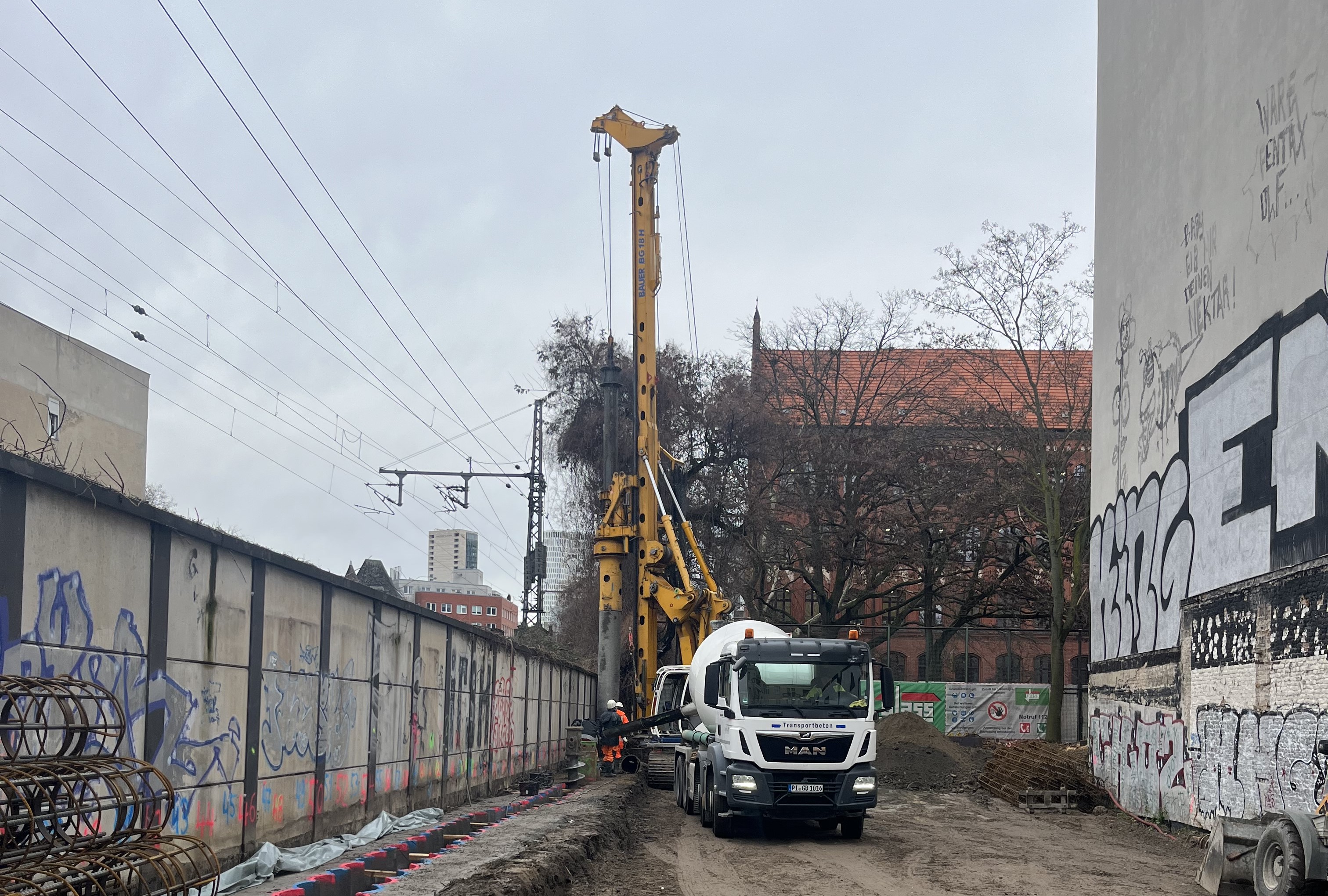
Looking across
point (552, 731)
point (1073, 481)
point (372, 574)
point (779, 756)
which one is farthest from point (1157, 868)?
point (372, 574)

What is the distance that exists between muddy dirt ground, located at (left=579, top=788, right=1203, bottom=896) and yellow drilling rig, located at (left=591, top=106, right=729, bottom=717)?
5980mm

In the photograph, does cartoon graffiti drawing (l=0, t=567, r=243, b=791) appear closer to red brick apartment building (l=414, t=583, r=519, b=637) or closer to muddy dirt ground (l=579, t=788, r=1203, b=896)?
muddy dirt ground (l=579, t=788, r=1203, b=896)

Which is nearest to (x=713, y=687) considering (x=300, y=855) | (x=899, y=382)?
(x=300, y=855)

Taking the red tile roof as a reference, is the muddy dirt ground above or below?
below

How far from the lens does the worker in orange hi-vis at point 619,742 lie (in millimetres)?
27125

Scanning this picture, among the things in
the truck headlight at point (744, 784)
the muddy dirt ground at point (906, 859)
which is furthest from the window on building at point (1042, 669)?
the truck headlight at point (744, 784)

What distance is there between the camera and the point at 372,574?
1695 inches

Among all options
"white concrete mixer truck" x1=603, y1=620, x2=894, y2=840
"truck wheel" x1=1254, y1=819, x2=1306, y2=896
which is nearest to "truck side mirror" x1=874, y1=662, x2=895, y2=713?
"white concrete mixer truck" x1=603, y1=620, x2=894, y2=840

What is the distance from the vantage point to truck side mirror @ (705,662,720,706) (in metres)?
18.1

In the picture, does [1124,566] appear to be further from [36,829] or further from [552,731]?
[36,829]

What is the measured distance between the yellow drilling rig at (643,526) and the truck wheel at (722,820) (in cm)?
875

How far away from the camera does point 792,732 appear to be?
17312mm

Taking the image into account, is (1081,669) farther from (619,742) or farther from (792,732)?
(792,732)

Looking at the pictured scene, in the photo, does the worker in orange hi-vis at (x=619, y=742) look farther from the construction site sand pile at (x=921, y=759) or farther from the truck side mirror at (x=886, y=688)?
the truck side mirror at (x=886, y=688)
